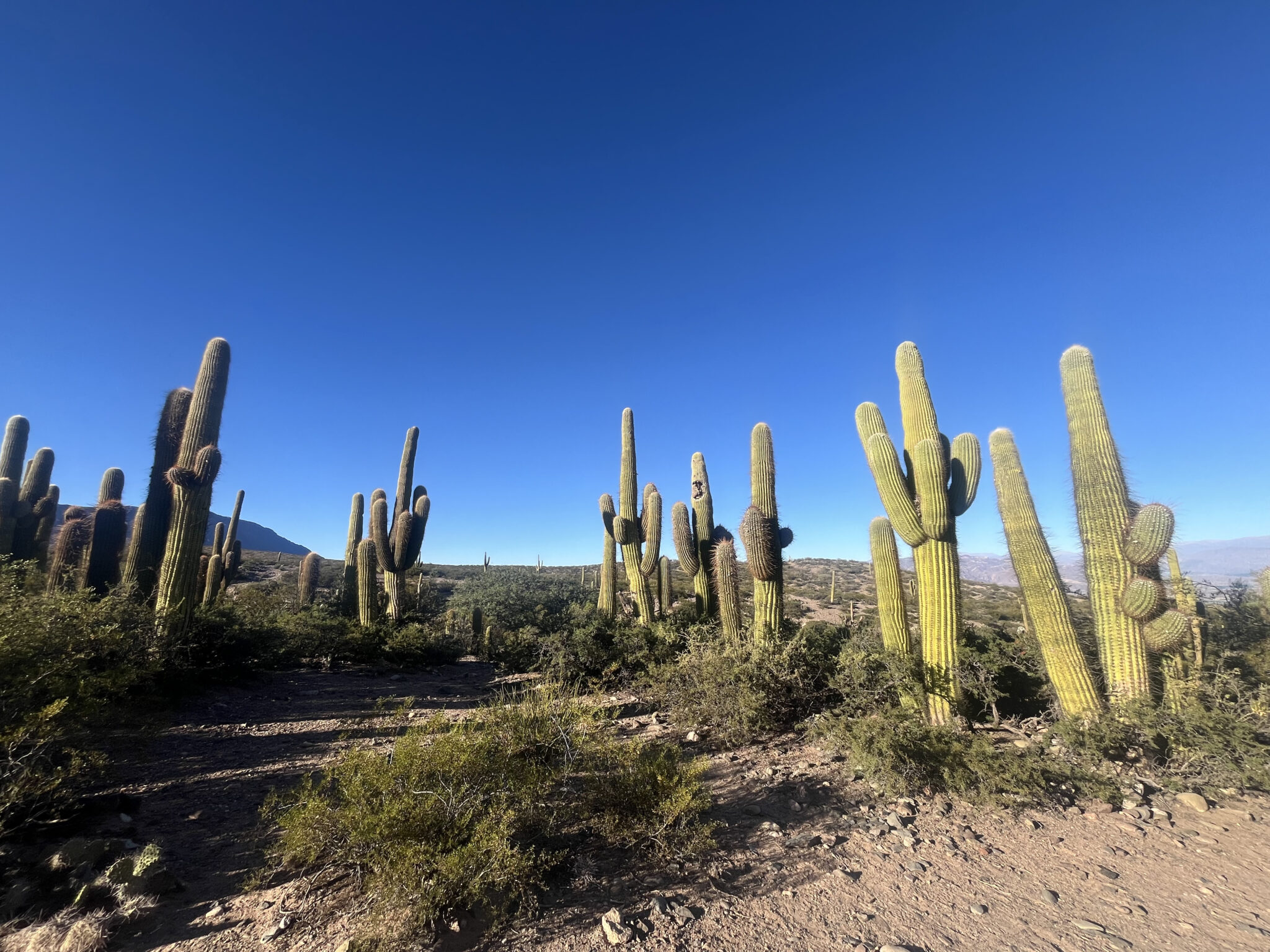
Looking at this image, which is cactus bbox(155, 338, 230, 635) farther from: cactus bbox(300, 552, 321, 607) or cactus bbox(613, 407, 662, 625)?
cactus bbox(300, 552, 321, 607)

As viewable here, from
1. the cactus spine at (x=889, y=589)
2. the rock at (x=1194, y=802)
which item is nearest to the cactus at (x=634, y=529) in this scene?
the cactus spine at (x=889, y=589)

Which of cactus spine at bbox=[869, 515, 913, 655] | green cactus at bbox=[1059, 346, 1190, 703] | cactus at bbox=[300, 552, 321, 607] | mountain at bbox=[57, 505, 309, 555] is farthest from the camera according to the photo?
mountain at bbox=[57, 505, 309, 555]

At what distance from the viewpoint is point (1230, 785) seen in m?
5.09

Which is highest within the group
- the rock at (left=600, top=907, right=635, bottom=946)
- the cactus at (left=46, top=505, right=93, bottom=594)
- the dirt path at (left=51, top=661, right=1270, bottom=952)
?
the cactus at (left=46, top=505, right=93, bottom=594)

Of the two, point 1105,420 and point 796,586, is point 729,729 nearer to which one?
point 1105,420

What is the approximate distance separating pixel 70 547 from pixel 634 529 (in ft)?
37.3

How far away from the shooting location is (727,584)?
10469 mm

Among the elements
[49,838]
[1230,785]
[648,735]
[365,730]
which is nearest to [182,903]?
[49,838]

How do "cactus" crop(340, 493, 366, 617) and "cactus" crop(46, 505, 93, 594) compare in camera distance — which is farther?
"cactus" crop(340, 493, 366, 617)

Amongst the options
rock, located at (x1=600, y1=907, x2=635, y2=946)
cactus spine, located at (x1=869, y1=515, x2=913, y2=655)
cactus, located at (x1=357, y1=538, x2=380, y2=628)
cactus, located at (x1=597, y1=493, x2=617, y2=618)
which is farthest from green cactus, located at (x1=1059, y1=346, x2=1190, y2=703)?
cactus, located at (x1=357, y1=538, x2=380, y2=628)

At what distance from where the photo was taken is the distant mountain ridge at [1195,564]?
25.5 feet

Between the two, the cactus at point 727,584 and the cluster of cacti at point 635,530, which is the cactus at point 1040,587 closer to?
the cactus at point 727,584

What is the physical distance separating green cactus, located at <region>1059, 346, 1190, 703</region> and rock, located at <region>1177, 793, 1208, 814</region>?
3.48ft

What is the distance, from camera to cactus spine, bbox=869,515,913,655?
315 inches
